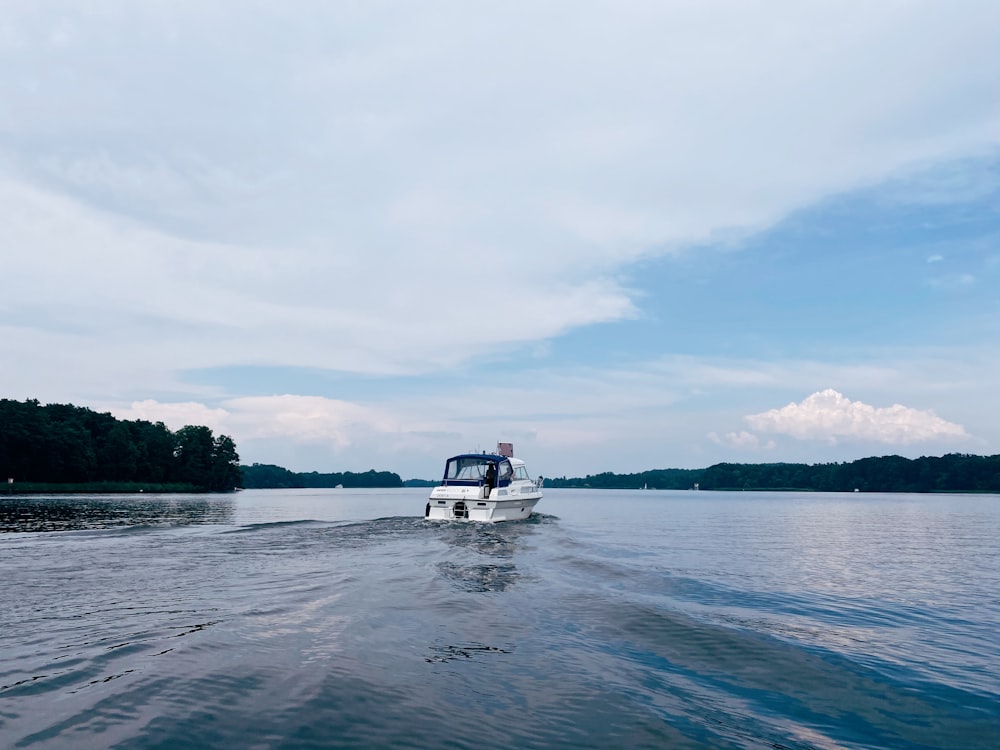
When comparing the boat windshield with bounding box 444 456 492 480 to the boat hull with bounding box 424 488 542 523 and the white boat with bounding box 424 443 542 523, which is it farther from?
the boat hull with bounding box 424 488 542 523

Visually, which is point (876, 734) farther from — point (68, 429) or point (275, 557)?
point (68, 429)

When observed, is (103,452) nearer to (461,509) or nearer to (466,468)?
(466,468)

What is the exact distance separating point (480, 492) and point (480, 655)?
3205cm

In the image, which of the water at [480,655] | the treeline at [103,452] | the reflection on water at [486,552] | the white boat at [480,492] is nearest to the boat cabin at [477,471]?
the white boat at [480,492]

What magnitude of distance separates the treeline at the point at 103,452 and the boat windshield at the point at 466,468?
88698 mm

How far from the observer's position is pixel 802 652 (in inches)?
483

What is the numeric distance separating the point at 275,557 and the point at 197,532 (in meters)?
14.4

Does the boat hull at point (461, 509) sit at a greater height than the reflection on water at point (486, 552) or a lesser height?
greater

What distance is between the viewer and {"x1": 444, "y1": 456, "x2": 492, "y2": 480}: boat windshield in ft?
151

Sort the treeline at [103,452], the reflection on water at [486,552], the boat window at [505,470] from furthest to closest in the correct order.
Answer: the treeline at [103,452]
the boat window at [505,470]
the reflection on water at [486,552]

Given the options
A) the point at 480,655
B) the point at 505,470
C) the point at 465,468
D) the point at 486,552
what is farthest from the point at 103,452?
the point at 480,655

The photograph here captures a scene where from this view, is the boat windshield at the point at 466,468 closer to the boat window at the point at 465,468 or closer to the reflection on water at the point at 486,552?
the boat window at the point at 465,468

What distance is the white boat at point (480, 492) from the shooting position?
4291 centimetres

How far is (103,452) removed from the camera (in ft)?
408
